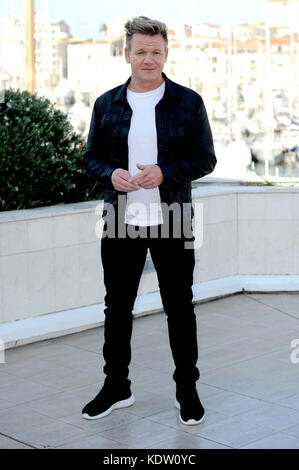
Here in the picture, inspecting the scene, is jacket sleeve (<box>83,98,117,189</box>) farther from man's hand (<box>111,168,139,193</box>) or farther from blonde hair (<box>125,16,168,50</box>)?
blonde hair (<box>125,16,168,50</box>)

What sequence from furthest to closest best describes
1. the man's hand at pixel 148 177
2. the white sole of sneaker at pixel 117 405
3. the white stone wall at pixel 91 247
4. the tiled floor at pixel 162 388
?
1. the white stone wall at pixel 91 247
2. the white sole of sneaker at pixel 117 405
3. the tiled floor at pixel 162 388
4. the man's hand at pixel 148 177

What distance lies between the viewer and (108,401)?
4398 millimetres

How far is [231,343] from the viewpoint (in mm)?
5707

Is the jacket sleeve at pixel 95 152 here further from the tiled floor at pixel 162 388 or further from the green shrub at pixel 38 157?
the green shrub at pixel 38 157

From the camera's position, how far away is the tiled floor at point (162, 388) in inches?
160

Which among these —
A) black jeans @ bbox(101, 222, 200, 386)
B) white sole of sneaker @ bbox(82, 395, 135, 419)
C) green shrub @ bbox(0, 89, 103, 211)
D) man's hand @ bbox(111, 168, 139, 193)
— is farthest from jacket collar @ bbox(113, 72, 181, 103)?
green shrub @ bbox(0, 89, 103, 211)

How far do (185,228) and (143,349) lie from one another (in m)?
1.57

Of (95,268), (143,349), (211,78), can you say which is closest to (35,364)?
(143,349)

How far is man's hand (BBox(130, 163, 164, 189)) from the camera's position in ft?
13.0

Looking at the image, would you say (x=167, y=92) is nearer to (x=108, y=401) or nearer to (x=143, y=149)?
(x=143, y=149)

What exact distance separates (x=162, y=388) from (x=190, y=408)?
0.60 m

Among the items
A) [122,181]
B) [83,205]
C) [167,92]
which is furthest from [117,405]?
[83,205]

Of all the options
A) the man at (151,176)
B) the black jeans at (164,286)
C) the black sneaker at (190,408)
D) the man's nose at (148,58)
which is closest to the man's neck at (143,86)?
the man at (151,176)
